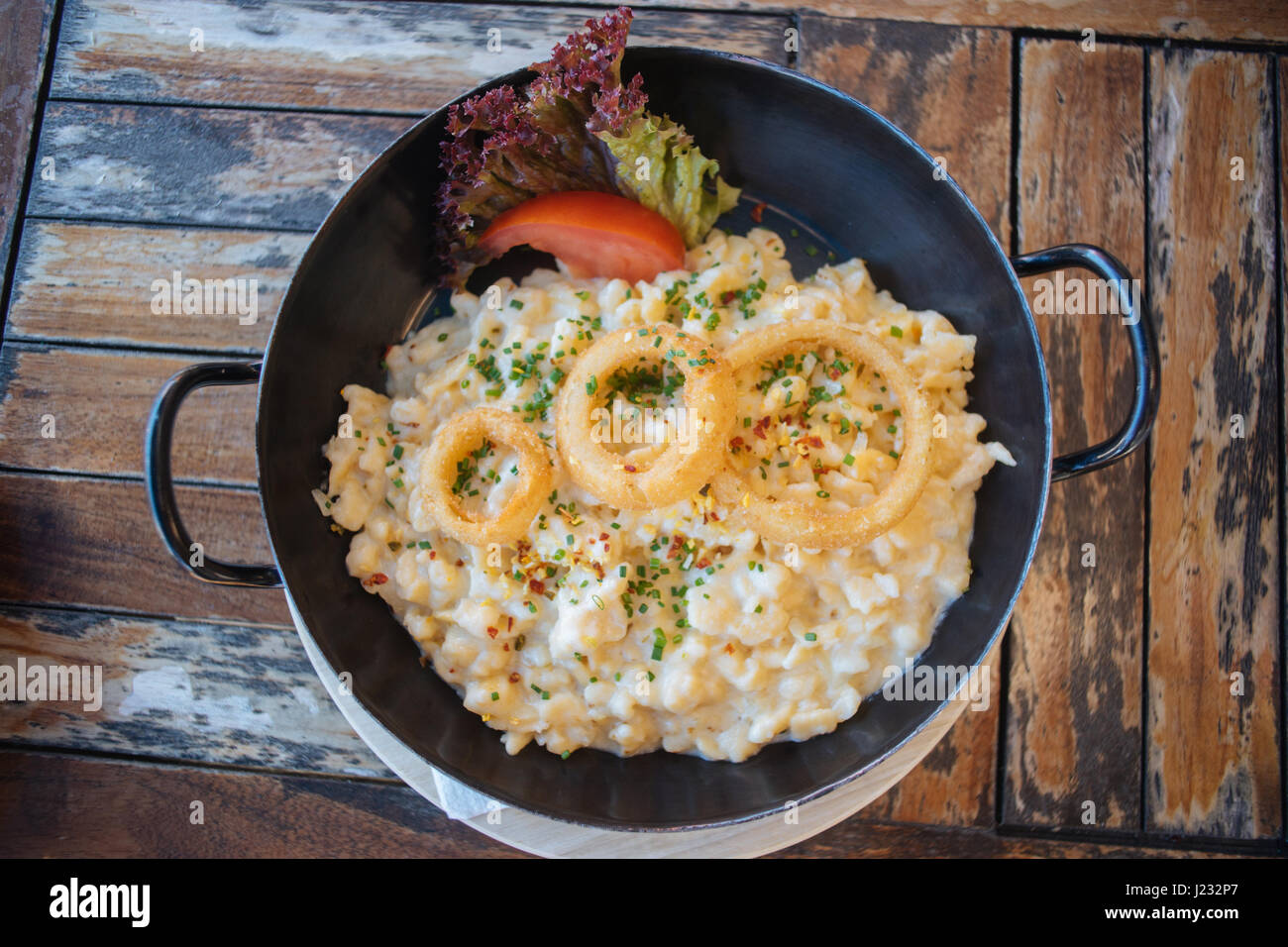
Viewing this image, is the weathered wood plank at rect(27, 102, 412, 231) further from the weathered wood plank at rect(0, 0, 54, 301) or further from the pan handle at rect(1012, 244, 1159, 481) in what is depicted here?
→ the pan handle at rect(1012, 244, 1159, 481)

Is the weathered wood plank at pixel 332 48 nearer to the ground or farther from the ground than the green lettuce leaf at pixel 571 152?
→ farther from the ground

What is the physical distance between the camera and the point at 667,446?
2217mm

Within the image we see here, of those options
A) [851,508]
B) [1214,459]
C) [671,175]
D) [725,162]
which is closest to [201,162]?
[671,175]

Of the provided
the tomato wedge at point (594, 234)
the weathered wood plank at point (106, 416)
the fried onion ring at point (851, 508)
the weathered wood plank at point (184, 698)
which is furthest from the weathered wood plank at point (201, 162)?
the fried onion ring at point (851, 508)

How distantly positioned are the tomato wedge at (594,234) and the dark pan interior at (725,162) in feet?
0.83

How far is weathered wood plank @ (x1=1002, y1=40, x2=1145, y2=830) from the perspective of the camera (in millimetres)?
2643

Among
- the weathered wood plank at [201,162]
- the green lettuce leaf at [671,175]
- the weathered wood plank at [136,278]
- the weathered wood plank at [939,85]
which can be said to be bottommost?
the weathered wood plank at [136,278]

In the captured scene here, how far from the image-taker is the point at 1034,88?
2729 millimetres

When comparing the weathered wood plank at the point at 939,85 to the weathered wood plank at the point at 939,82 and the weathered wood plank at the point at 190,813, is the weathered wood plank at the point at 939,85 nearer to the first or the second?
the weathered wood plank at the point at 939,82

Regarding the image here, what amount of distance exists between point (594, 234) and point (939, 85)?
3.81 ft

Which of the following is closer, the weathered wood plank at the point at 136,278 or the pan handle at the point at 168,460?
the pan handle at the point at 168,460

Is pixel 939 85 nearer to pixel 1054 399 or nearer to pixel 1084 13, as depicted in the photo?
pixel 1084 13

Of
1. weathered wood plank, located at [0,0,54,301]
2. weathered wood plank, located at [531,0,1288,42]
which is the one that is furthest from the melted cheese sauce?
weathered wood plank, located at [0,0,54,301]

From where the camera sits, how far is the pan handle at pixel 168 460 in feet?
7.00
